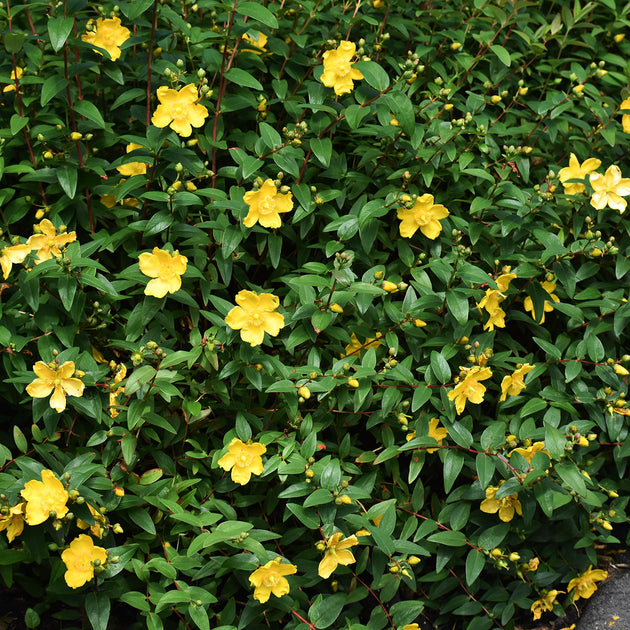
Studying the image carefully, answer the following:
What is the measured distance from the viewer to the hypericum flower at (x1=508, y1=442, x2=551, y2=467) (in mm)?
2170

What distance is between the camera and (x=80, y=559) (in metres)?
1.93

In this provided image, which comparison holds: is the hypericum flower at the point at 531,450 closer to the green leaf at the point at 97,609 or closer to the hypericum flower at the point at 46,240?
the green leaf at the point at 97,609

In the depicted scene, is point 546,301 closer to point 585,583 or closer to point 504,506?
point 504,506

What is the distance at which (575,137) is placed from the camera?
278 centimetres

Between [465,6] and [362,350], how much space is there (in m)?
1.65

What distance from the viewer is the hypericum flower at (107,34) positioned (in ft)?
7.57

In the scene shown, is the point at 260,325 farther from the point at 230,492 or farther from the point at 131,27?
the point at 131,27

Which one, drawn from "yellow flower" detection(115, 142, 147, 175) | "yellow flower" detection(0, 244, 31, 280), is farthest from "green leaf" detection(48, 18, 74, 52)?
"yellow flower" detection(0, 244, 31, 280)

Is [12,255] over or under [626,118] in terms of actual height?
under

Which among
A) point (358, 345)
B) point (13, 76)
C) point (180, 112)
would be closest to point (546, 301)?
point (358, 345)

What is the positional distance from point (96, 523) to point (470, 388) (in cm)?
120

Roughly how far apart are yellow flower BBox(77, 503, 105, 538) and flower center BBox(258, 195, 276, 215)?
3.36 feet

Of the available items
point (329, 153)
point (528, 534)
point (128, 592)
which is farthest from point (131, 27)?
point (528, 534)

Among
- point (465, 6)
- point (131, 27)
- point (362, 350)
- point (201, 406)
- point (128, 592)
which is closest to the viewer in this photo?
point (128, 592)
